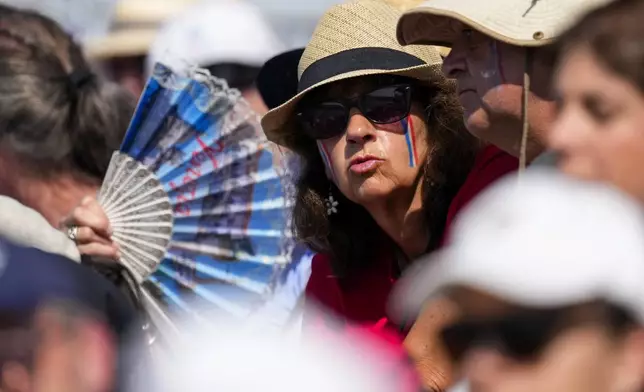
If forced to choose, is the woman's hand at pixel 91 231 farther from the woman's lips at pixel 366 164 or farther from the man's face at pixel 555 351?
the man's face at pixel 555 351

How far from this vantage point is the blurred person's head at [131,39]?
5.20 meters

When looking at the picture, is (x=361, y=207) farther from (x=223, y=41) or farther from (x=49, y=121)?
(x=223, y=41)

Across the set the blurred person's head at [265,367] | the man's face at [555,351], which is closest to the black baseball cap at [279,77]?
the blurred person's head at [265,367]

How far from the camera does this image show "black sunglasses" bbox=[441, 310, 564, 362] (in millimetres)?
1183

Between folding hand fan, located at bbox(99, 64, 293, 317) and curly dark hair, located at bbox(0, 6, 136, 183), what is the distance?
0.23 ft

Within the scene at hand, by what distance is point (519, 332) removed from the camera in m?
1.20

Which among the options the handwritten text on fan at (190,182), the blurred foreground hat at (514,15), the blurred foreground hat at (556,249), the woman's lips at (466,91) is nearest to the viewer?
the blurred foreground hat at (556,249)

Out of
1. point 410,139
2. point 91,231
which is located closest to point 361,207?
point 410,139

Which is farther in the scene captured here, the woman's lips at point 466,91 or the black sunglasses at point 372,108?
the black sunglasses at point 372,108

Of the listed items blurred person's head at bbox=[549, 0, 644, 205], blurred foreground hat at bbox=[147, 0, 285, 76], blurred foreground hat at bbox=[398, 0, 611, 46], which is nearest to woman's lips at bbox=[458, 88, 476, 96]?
blurred foreground hat at bbox=[398, 0, 611, 46]

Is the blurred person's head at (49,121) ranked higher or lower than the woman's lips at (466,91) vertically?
lower

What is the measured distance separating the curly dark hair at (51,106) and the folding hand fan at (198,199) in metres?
0.07

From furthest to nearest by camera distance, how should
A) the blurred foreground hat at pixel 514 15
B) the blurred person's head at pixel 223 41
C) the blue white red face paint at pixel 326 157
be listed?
the blurred person's head at pixel 223 41, the blue white red face paint at pixel 326 157, the blurred foreground hat at pixel 514 15

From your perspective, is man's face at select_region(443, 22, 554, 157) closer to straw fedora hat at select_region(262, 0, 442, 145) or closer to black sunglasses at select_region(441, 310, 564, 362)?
straw fedora hat at select_region(262, 0, 442, 145)
